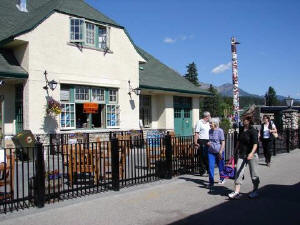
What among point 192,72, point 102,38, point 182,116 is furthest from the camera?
point 192,72

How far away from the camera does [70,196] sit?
25.1 ft

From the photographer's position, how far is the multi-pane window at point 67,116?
15.4 m

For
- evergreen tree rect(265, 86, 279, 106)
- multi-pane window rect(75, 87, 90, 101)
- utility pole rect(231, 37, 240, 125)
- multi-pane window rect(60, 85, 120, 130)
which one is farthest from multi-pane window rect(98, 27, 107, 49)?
evergreen tree rect(265, 86, 279, 106)

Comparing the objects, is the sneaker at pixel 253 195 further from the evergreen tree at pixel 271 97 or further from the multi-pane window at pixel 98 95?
the evergreen tree at pixel 271 97

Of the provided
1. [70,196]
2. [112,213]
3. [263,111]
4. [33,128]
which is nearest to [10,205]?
[70,196]

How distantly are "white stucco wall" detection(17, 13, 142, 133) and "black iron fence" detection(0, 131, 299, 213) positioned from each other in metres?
5.19

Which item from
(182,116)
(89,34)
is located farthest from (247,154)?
(182,116)

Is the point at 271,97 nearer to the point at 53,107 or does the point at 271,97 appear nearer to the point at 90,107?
the point at 90,107

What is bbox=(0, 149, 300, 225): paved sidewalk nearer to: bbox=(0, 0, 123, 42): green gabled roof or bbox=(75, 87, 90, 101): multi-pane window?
bbox=(75, 87, 90, 101): multi-pane window

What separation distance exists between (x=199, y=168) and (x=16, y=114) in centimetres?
857

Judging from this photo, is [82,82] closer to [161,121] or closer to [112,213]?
[161,121]

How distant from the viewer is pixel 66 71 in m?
15.5

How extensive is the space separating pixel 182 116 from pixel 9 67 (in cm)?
1260

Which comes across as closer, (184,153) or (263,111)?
(184,153)
